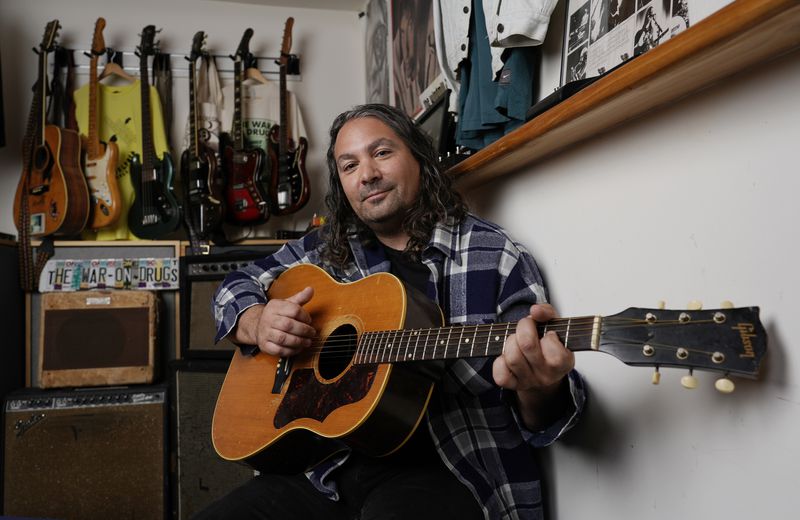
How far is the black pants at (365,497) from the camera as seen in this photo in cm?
105

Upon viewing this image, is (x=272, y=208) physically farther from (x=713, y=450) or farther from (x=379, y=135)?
(x=713, y=450)

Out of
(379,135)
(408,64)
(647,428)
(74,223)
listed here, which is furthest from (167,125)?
(647,428)

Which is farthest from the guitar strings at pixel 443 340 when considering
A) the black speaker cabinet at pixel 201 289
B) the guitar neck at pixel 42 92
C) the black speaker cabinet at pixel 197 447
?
the guitar neck at pixel 42 92

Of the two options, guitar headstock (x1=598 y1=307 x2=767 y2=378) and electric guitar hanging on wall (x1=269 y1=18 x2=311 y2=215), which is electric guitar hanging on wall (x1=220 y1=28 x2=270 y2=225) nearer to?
electric guitar hanging on wall (x1=269 y1=18 x2=311 y2=215)

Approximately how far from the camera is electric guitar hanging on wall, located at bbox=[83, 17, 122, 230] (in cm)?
287

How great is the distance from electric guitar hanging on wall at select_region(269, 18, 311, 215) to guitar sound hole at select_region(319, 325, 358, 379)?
1.94m

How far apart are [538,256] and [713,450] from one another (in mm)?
563

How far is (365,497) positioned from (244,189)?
7.08 feet

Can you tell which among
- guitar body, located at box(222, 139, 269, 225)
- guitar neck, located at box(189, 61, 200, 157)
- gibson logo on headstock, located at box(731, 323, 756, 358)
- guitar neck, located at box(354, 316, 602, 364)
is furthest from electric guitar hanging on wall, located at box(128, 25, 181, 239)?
gibson logo on headstock, located at box(731, 323, 756, 358)

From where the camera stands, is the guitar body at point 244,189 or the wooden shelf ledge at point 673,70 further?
the guitar body at point 244,189

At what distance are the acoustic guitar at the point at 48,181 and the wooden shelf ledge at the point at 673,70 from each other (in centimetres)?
238

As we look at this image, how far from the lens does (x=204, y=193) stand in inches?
114

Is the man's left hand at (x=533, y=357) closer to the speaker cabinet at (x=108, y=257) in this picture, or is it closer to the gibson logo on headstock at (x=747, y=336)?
the gibson logo on headstock at (x=747, y=336)

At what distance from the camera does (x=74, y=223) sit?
2.80 m
